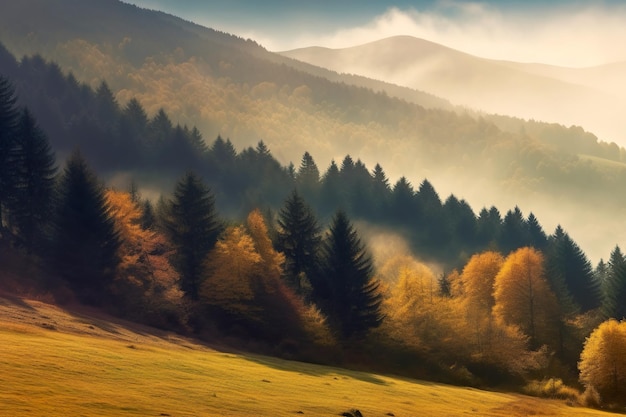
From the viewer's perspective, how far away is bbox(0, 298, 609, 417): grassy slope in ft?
116

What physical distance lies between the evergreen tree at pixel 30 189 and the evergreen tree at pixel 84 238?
6914 mm

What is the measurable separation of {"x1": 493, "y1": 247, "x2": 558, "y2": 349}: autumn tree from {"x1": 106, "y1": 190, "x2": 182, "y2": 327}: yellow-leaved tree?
51400mm

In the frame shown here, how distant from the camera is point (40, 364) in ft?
133

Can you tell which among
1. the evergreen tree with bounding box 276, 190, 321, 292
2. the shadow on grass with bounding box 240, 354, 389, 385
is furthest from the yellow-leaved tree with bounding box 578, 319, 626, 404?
the evergreen tree with bounding box 276, 190, 321, 292

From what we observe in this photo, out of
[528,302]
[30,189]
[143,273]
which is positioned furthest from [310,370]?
[30,189]

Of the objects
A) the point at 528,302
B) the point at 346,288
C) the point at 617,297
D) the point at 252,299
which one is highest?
the point at 617,297

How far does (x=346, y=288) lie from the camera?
102 meters

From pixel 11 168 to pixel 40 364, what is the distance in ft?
214

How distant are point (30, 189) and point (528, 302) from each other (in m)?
77.0

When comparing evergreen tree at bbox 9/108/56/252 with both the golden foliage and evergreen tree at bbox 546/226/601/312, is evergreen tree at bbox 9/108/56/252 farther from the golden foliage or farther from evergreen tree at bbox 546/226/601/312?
evergreen tree at bbox 546/226/601/312

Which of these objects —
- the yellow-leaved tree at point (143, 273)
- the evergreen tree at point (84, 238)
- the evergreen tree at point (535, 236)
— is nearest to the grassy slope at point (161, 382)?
the yellow-leaved tree at point (143, 273)

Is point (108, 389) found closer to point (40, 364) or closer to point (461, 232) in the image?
point (40, 364)

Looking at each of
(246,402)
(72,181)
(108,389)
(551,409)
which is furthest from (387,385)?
(72,181)

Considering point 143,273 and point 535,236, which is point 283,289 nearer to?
point 143,273
